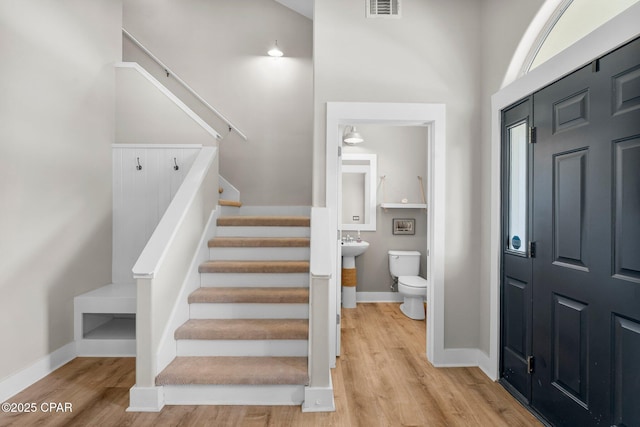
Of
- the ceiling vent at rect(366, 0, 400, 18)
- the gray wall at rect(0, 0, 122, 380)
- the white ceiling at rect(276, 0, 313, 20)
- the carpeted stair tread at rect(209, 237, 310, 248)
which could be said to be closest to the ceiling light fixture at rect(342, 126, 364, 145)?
the white ceiling at rect(276, 0, 313, 20)

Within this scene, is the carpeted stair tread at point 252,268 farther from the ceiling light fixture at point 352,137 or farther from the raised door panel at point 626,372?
the ceiling light fixture at point 352,137

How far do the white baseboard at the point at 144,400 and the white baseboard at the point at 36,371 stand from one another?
0.85m

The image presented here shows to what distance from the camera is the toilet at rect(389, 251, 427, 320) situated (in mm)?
4031

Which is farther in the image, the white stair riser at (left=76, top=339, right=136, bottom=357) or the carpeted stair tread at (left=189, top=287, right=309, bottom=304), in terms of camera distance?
the white stair riser at (left=76, top=339, right=136, bottom=357)

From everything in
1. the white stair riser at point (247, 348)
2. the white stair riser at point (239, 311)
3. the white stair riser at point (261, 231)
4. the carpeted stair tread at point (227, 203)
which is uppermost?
the carpeted stair tread at point (227, 203)

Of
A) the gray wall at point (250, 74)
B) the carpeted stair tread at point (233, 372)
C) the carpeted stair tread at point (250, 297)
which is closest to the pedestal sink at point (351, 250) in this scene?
the gray wall at point (250, 74)

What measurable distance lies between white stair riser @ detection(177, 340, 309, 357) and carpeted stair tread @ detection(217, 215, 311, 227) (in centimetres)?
122

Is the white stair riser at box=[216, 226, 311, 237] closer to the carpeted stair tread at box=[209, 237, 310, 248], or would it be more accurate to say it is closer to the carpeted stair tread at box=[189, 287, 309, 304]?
the carpeted stair tread at box=[209, 237, 310, 248]

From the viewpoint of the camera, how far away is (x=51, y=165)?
2.65 m

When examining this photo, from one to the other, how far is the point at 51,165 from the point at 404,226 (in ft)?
13.0

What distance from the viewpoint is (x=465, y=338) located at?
9.48ft

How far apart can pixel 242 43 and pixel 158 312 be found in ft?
12.2

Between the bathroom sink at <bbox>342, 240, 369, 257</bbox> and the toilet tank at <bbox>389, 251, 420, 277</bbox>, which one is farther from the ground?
the bathroom sink at <bbox>342, 240, 369, 257</bbox>

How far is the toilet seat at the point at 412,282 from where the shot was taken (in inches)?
158
